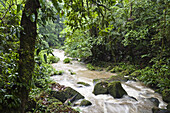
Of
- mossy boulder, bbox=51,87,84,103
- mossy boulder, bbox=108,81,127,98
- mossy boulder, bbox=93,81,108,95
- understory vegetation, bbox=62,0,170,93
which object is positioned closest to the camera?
mossy boulder, bbox=51,87,84,103

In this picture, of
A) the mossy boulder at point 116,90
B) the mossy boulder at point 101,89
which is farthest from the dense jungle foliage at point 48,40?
the mossy boulder at point 101,89

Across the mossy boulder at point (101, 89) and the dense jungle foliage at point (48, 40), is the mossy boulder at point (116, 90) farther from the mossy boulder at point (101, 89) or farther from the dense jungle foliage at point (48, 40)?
the dense jungle foliage at point (48, 40)

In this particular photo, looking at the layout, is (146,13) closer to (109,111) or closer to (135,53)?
(135,53)

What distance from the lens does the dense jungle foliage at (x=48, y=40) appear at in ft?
4.83

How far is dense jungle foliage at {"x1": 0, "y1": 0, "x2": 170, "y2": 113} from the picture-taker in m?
1.47

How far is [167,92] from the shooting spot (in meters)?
4.62

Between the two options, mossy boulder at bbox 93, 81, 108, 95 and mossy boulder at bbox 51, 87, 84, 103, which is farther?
mossy boulder at bbox 93, 81, 108, 95

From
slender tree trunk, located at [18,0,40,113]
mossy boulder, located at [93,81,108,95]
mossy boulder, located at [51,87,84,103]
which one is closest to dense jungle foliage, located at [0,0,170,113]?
slender tree trunk, located at [18,0,40,113]

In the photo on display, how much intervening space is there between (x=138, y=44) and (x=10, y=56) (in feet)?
31.8

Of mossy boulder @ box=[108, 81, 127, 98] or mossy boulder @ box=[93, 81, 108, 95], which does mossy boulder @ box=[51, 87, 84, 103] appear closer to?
mossy boulder @ box=[93, 81, 108, 95]

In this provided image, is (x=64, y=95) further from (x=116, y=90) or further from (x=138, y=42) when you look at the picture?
(x=138, y=42)

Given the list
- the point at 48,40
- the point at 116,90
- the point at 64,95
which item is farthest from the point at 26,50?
the point at 116,90

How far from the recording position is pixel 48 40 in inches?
111

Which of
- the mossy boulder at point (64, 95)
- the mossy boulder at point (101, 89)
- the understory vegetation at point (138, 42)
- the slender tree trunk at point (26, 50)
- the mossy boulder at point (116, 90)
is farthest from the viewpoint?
the understory vegetation at point (138, 42)
